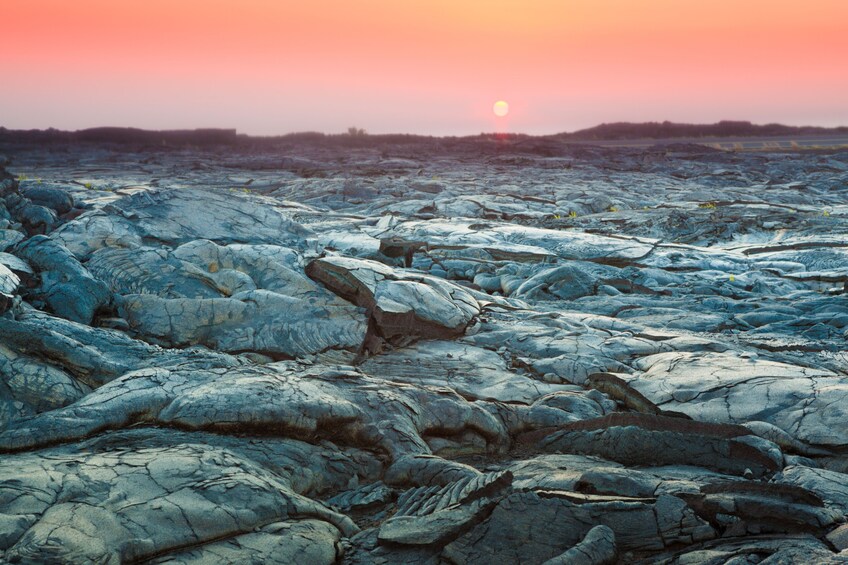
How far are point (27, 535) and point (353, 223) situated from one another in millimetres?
11648

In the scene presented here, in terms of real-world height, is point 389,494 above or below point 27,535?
below

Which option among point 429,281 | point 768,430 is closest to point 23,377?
point 429,281

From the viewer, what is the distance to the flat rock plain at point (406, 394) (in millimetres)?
3186

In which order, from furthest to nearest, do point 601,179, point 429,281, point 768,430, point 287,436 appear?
1. point 601,179
2. point 429,281
3. point 768,430
4. point 287,436

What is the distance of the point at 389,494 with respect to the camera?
394 cm

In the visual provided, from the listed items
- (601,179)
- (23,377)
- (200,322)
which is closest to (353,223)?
(200,322)

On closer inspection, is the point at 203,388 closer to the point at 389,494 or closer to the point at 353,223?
the point at 389,494

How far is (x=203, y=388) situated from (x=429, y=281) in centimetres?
357

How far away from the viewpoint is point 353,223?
46.8 ft

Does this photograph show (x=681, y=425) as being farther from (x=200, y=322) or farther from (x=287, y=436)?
(x=200, y=322)

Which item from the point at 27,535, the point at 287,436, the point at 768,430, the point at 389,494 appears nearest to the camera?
the point at 27,535

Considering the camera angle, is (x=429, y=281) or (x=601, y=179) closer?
(x=429, y=281)

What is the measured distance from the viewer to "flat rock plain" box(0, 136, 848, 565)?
10.5ft

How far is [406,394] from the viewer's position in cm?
495
